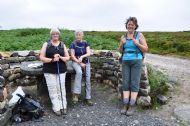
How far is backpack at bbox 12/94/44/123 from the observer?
9.02 metres

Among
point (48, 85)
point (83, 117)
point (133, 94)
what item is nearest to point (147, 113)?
point (133, 94)

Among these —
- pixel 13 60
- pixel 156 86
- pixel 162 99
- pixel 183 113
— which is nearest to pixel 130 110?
pixel 162 99

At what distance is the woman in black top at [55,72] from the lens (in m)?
9.38

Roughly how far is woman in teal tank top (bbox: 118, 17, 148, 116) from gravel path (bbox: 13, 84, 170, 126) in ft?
0.89

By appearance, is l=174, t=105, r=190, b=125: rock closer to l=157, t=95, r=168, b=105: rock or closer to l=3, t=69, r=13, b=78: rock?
l=157, t=95, r=168, b=105: rock

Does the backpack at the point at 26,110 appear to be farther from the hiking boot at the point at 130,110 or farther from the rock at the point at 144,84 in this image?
the rock at the point at 144,84

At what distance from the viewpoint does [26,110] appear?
905 cm

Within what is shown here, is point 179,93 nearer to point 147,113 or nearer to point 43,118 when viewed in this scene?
point 147,113

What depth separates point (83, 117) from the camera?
366 inches

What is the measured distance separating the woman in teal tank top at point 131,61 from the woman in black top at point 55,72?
1.30m

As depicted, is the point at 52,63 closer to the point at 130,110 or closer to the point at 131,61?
the point at 131,61

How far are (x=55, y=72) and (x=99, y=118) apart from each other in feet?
4.43

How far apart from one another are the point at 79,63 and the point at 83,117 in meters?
1.29

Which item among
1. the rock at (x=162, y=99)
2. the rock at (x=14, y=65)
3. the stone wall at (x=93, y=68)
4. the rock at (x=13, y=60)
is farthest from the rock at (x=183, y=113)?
the rock at (x=13, y=60)
